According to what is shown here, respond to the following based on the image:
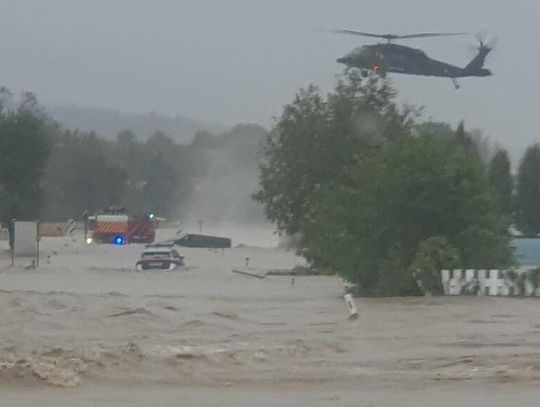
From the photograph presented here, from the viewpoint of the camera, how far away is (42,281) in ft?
146

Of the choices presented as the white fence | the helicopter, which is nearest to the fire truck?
→ the helicopter

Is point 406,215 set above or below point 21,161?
below

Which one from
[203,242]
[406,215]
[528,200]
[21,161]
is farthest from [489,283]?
[203,242]

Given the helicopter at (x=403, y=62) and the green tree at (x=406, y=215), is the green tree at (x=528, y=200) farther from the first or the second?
the green tree at (x=406, y=215)

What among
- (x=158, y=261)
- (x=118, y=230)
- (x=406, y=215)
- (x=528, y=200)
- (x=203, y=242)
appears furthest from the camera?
(x=203, y=242)

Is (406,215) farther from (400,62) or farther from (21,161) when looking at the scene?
(21,161)

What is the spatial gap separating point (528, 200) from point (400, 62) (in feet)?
30.5

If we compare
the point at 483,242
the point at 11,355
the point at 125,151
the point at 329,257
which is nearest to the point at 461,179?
the point at 483,242

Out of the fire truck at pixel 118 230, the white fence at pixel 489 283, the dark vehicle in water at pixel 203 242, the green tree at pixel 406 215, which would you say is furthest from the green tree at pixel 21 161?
Result: the white fence at pixel 489 283

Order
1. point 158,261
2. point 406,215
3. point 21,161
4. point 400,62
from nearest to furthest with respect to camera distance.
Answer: point 406,215, point 158,261, point 400,62, point 21,161

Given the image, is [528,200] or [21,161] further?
[21,161]

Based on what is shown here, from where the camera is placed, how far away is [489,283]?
1190 inches

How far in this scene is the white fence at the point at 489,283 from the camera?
30047 mm

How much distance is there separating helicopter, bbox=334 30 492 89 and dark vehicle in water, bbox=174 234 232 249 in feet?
63.6
